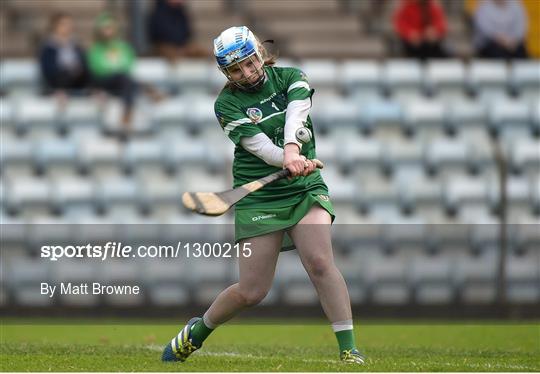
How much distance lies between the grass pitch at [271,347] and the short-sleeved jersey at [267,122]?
3.22 feet

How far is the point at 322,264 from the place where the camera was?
25.4 feet

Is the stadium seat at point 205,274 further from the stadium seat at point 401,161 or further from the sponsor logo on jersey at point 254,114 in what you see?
the sponsor logo on jersey at point 254,114

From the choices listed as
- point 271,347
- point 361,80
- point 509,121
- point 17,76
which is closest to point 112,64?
point 17,76

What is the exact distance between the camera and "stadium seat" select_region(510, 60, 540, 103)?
15.4 meters

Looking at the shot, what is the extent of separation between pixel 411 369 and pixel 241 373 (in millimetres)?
1037

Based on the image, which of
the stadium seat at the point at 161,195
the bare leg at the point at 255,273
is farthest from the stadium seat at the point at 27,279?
the bare leg at the point at 255,273

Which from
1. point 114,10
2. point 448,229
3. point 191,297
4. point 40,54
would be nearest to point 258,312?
point 191,297

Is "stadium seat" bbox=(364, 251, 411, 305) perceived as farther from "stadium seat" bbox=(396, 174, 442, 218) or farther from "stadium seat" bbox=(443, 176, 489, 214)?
"stadium seat" bbox=(443, 176, 489, 214)

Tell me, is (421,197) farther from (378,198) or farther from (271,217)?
(271,217)

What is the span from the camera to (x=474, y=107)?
1506 cm

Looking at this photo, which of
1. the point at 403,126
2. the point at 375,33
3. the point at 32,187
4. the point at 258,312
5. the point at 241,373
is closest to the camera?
the point at 241,373

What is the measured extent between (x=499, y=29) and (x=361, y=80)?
1.85m

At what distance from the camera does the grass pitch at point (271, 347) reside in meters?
7.91

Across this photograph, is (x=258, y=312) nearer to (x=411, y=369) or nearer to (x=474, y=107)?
(x=474, y=107)
